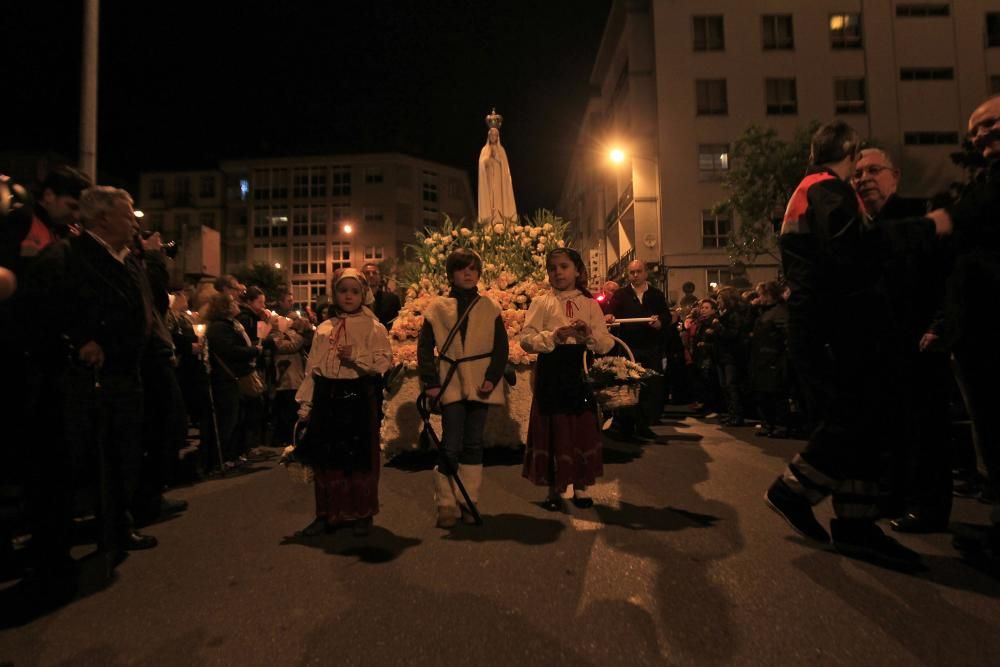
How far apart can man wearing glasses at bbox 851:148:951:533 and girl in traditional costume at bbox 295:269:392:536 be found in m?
3.41

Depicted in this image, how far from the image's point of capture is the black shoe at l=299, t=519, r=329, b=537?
4473 millimetres

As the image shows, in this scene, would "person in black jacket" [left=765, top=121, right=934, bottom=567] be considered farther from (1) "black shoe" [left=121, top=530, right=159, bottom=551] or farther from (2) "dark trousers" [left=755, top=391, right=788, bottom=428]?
(2) "dark trousers" [left=755, top=391, right=788, bottom=428]

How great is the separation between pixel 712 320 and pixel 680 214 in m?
25.2

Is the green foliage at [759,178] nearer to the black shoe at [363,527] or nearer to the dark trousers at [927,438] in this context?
the dark trousers at [927,438]

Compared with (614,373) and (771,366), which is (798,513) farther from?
(771,366)

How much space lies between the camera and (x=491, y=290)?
686 cm

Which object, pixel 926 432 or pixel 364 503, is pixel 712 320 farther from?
pixel 364 503

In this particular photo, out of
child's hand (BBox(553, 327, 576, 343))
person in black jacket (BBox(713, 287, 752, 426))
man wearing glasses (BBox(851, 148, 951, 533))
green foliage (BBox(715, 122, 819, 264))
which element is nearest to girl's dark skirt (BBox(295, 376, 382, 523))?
child's hand (BBox(553, 327, 576, 343))

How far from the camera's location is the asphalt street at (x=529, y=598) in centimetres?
260

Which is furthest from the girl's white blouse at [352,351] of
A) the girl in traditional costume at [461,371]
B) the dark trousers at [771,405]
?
the dark trousers at [771,405]

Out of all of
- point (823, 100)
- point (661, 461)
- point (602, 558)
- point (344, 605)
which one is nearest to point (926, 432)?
point (602, 558)

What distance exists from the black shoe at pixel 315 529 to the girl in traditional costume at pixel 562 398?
1.57 meters

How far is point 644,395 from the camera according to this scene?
28.1ft

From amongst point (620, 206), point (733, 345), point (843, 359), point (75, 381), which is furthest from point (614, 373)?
point (620, 206)
